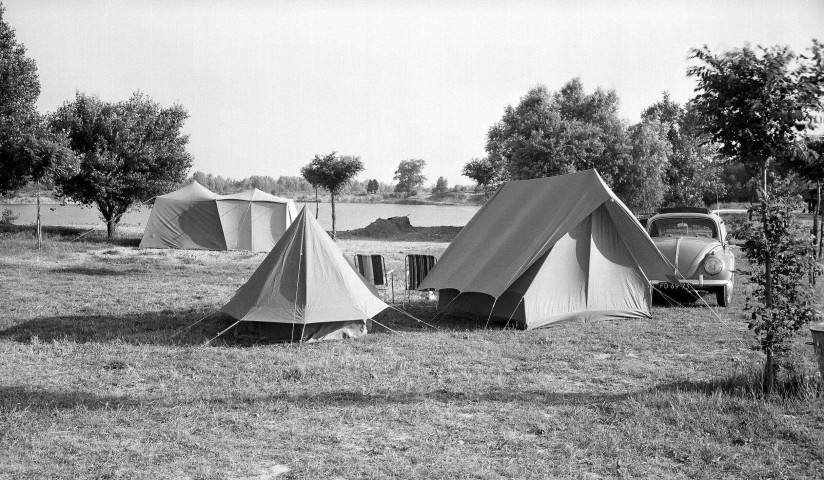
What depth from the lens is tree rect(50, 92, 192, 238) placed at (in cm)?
2448

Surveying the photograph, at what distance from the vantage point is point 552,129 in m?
32.5

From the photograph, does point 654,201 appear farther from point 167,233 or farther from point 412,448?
point 412,448

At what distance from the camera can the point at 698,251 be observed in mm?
11711

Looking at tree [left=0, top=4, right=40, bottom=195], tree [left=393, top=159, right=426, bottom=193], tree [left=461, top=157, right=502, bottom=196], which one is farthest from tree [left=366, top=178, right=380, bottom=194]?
tree [left=0, top=4, right=40, bottom=195]

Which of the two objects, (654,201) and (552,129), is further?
(654,201)

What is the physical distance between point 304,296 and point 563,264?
3857mm

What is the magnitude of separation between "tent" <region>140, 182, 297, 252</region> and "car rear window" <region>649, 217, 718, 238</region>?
14.9 m

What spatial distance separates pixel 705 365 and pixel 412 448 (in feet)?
14.1

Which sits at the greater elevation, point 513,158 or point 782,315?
point 513,158

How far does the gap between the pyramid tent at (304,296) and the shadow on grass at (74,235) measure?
53.6 ft

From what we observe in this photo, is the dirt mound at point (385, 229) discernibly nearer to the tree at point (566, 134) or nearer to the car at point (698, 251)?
the tree at point (566, 134)

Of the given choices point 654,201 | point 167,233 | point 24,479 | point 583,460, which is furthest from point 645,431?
point 654,201

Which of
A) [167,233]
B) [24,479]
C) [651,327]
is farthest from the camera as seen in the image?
[167,233]

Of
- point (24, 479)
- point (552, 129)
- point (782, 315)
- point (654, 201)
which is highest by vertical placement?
point (552, 129)
